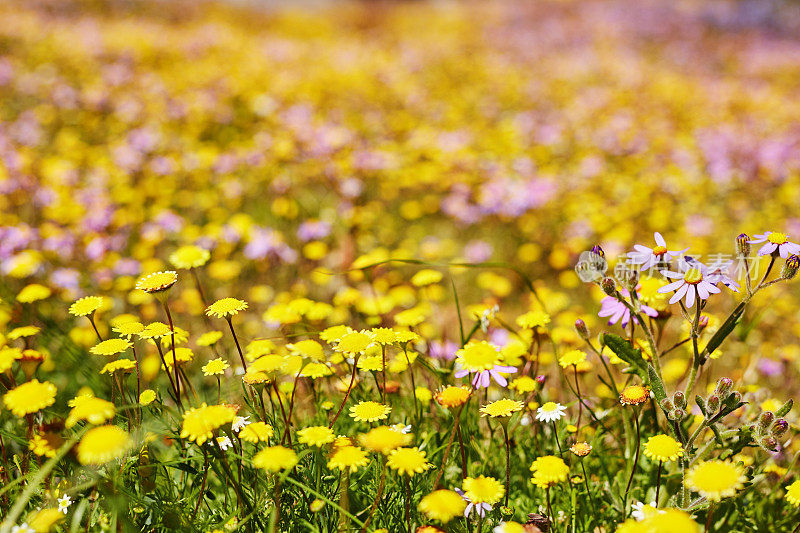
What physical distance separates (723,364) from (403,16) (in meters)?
20.6

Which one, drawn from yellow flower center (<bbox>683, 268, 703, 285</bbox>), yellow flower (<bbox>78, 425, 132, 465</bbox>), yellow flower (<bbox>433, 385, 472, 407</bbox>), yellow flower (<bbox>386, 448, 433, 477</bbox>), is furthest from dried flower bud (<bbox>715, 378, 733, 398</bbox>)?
yellow flower (<bbox>78, 425, 132, 465</bbox>)

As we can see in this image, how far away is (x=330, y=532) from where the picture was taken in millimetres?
1381

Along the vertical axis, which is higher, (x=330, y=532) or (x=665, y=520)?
(x=665, y=520)

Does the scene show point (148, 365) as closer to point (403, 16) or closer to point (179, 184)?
point (179, 184)

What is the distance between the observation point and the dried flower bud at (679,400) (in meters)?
1.28

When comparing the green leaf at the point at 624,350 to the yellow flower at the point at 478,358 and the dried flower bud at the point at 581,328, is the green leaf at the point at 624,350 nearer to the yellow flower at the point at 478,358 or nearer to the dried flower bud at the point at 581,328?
the dried flower bud at the point at 581,328

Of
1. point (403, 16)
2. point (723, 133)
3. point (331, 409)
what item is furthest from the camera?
point (403, 16)

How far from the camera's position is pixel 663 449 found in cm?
125

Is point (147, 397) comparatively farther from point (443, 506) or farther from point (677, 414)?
point (677, 414)

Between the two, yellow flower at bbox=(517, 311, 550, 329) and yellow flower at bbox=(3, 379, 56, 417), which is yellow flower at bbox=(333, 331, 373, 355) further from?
yellow flower at bbox=(3, 379, 56, 417)

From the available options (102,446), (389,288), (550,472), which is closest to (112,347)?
(102,446)

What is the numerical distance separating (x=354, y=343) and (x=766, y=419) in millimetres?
957

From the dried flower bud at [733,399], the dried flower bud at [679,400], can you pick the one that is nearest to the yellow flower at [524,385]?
the dried flower bud at [679,400]

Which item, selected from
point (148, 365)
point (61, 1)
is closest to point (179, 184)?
point (148, 365)
